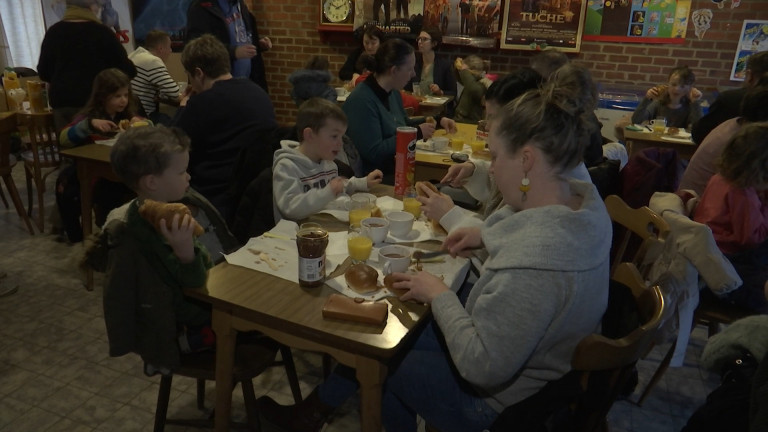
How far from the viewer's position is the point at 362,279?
1.48 meters

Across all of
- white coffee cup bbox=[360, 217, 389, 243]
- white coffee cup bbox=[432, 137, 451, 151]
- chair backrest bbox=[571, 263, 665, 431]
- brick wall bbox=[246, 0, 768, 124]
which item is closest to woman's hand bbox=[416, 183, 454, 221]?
white coffee cup bbox=[360, 217, 389, 243]

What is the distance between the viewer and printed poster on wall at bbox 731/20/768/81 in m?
5.00

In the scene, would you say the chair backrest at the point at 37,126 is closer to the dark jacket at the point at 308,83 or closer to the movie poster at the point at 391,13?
the dark jacket at the point at 308,83

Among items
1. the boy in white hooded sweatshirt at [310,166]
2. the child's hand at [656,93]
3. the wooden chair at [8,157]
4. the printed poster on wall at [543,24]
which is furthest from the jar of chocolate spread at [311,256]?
the printed poster on wall at [543,24]

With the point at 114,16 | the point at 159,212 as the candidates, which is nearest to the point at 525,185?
the point at 159,212

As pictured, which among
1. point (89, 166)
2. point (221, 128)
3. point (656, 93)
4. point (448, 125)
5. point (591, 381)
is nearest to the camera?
point (591, 381)

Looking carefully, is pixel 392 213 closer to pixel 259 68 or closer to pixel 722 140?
pixel 722 140

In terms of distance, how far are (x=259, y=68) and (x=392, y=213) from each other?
163 inches

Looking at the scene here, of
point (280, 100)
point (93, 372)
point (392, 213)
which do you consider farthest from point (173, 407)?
point (280, 100)

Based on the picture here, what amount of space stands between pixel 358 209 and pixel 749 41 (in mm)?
4929

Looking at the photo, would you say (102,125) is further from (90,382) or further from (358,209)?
(358,209)

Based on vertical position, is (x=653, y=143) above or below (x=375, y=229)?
below

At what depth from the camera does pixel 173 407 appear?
2193 mm

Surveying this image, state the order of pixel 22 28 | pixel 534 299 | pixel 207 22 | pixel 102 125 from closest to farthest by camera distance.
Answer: pixel 534 299, pixel 102 125, pixel 207 22, pixel 22 28
